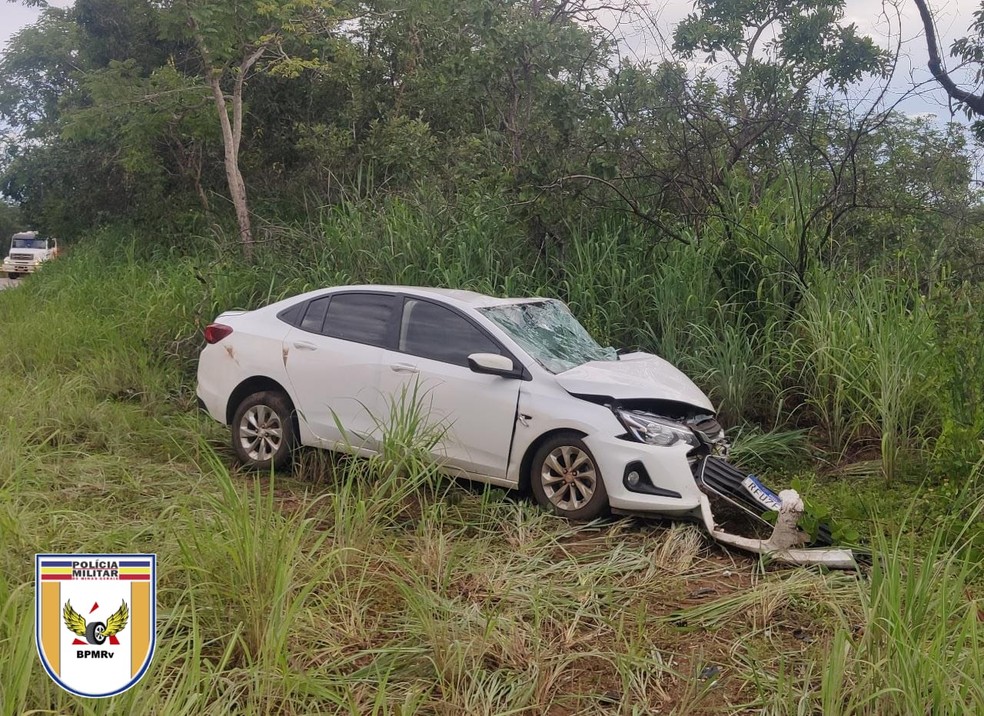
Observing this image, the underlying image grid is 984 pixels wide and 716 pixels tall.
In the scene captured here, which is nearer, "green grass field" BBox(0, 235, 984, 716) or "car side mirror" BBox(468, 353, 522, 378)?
"green grass field" BBox(0, 235, 984, 716)

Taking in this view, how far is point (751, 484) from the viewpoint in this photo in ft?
18.1

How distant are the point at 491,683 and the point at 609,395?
258 centimetres

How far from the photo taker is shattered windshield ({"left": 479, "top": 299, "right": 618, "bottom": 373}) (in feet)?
20.4

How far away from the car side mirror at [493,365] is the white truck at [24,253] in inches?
1108

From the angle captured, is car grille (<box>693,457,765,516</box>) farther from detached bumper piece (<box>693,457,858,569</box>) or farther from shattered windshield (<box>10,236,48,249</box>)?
shattered windshield (<box>10,236,48,249</box>)

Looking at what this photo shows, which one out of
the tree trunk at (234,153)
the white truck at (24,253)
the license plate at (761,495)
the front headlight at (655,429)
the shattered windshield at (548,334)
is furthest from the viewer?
the white truck at (24,253)

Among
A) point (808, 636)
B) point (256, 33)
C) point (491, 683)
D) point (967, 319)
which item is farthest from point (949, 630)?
point (256, 33)

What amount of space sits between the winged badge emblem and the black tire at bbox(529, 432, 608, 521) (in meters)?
3.47

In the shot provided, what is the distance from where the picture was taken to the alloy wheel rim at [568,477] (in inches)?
221

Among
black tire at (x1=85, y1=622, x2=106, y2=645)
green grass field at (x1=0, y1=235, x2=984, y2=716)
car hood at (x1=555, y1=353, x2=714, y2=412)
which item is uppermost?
car hood at (x1=555, y1=353, x2=714, y2=412)

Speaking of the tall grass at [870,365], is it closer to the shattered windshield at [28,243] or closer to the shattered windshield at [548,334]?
the shattered windshield at [548,334]

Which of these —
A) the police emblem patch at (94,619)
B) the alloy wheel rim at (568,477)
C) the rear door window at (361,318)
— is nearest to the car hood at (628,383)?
the alloy wheel rim at (568,477)

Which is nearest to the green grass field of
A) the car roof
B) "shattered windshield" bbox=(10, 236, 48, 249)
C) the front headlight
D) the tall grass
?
the tall grass

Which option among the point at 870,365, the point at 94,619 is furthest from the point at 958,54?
the point at 94,619
